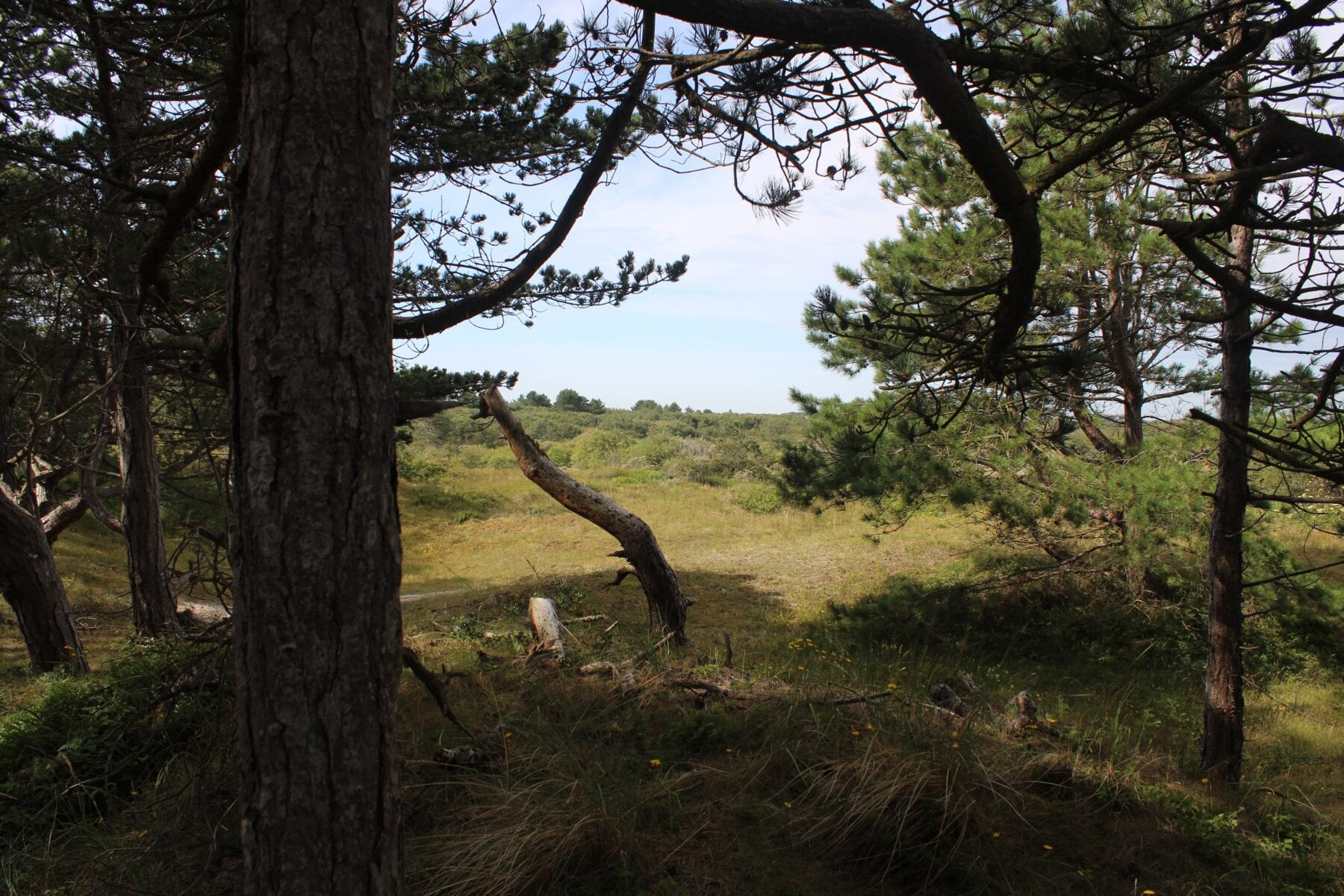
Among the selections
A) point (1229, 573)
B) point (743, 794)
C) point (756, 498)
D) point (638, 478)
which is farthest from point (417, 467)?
point (1229, 573)

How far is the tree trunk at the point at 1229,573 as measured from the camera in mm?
4000

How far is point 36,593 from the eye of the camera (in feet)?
20.8

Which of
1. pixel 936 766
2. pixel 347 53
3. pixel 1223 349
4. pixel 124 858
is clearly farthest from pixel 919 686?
pixel 347 53

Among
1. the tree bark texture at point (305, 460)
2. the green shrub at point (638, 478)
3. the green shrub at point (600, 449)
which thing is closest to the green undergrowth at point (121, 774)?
the tree bark texture at point (305, 460)

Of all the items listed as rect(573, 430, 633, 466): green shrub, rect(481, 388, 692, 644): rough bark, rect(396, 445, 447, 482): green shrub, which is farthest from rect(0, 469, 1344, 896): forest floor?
rect(573, 430, 633, 466): green shrub

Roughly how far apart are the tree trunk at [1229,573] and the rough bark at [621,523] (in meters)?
3.35

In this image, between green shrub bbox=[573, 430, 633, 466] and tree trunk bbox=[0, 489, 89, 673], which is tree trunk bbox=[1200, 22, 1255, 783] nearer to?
tree trunk bbox=[0, 489, 89, 673]

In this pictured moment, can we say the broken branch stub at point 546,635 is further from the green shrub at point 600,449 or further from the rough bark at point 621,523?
the green shrub at point 600,449

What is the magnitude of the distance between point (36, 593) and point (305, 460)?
6.52 m

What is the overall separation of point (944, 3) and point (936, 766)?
294cm

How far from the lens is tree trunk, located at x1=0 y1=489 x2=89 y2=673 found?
622cm

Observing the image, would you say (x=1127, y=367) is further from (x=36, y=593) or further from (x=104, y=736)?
(x=36, y=593)

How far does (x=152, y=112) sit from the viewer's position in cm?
585

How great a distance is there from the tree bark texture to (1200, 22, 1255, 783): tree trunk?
13.9ft
